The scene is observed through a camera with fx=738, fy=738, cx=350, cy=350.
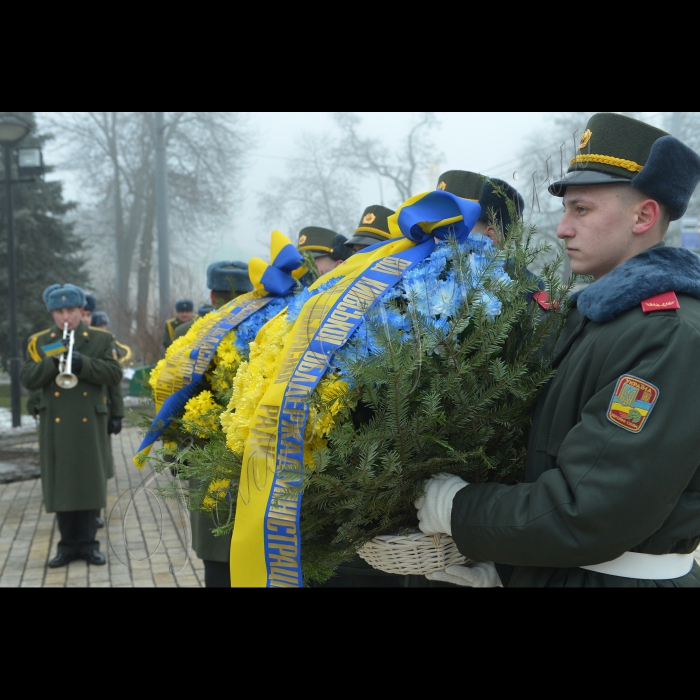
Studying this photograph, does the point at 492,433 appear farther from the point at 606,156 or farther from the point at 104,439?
the point at 104,439

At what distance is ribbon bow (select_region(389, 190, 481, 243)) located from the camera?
2.00m

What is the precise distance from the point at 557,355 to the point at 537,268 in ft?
1.03

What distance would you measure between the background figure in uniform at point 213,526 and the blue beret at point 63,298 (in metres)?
1.90

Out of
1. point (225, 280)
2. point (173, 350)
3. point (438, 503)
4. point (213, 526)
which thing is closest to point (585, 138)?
point (438, 503)

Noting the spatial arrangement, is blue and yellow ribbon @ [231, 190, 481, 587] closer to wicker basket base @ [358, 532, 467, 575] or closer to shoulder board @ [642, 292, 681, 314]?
wicker basket base @ [358, 532, 467, 575]

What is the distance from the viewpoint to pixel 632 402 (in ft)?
5.17

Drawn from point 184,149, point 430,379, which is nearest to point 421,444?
point 430,379

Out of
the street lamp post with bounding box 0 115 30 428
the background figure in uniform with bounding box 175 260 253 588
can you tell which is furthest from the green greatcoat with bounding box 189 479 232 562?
the street lamp post with bounding box 0 115 30 428

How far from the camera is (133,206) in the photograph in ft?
88.6

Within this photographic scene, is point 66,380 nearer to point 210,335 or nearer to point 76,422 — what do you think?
point 76,422

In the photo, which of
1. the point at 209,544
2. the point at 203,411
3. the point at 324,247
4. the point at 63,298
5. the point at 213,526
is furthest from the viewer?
the point at 63,298

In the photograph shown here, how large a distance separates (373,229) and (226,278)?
0.95 m

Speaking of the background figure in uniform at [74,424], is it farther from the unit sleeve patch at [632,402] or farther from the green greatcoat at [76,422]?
the unit sleeve patch at [632,402]

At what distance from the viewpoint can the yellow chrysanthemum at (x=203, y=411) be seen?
2.44m
